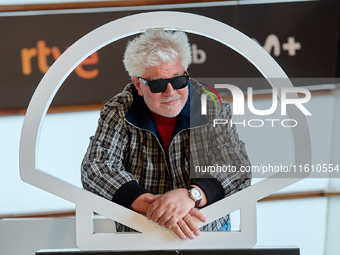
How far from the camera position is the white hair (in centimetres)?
109

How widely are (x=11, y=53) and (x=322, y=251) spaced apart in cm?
242

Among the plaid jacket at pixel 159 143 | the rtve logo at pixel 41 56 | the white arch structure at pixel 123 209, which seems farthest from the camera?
the rtve logo at pixel 41 56

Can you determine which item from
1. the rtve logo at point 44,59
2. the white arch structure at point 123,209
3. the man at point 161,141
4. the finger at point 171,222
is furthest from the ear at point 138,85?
A: the rtve logo at point 44,59

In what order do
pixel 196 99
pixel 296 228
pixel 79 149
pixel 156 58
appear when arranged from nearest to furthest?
1. pixel 156 58
2. pixel 196 99
3. pixel 79 149
4. pixel 296 228

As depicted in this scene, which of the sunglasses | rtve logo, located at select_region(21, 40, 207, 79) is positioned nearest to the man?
the sunglasses

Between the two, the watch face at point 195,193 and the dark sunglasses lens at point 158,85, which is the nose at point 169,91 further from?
the watch face at point 195,193

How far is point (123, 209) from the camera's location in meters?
0.87

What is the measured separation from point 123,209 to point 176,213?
0.42 feet

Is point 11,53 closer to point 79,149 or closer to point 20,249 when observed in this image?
point 79,149

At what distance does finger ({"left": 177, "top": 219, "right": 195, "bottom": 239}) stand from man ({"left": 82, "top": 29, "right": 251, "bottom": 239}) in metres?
0.04

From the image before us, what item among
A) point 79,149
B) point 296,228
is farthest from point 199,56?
point 296,228

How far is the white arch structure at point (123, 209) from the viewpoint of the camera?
0.82 metres

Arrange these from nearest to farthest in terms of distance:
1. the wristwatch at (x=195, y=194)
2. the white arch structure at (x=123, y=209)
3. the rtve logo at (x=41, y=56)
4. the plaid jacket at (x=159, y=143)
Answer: the white arch structure at (x=123, y=209), the wristwatch at (x=195, y=194), the plaid jacket at (x=159, y=143), the rtve logo at (x=41, y=56)

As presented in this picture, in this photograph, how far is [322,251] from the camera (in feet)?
8.54
